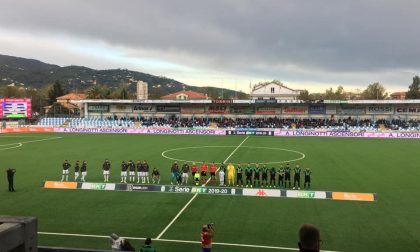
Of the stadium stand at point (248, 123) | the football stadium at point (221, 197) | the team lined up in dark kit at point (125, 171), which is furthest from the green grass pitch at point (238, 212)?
the stadium stand at point (248, 123)

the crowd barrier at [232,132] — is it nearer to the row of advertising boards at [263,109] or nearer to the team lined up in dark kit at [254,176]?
the row of advertising boards at [263,109]

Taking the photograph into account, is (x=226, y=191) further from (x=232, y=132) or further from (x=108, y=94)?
(x=108, y=94)

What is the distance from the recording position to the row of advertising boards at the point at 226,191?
20000mm

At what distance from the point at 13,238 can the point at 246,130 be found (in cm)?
5881

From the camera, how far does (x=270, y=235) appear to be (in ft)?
49.1

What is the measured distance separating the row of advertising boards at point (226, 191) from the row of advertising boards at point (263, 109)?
55287 millimetres

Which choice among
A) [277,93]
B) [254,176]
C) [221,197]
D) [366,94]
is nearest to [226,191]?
[221,197]

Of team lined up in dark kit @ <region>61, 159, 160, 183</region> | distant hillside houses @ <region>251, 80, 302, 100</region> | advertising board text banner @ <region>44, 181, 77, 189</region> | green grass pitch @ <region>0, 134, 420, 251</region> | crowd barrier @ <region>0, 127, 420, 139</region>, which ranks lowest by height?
green grass pitch @ <region>0, 134, 420, 251</region>

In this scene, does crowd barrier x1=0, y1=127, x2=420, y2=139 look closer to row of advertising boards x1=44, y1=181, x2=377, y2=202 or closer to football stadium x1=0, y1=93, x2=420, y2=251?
football stadium x1=0, y1=93, x2=420, y2=251

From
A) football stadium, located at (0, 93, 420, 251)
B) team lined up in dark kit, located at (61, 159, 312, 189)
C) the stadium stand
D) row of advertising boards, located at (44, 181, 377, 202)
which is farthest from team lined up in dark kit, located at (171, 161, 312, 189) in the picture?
the stadium stand

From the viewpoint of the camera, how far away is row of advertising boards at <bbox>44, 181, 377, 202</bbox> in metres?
20.0

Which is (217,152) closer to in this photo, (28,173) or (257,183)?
(257,183)

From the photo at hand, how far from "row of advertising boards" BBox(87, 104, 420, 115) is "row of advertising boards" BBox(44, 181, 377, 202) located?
55.3m

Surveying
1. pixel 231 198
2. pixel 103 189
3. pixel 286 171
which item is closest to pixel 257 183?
pixel 286 171
